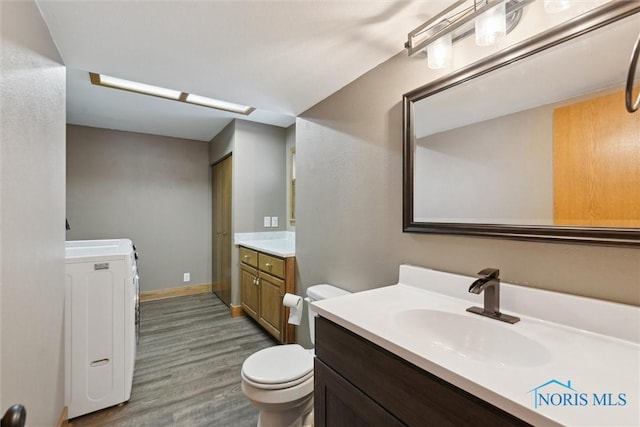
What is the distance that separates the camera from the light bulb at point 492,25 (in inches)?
38.9

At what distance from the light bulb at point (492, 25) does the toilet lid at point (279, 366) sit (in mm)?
1638

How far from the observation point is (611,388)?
601 millimetres

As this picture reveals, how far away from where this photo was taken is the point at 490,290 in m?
1.02

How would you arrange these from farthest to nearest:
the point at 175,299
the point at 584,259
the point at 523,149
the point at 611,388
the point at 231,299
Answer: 1. the point at 175,299
2. the point at 231,299
3. the point at 523,149
4. the point at 584,259
5. the point at 611,388

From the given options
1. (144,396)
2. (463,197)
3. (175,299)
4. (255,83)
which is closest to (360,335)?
(463,197)

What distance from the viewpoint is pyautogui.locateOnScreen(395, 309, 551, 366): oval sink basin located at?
2.80ft

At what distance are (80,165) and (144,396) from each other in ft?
9.84

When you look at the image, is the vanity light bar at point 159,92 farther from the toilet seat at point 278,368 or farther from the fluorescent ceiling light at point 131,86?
the toilet seat at point 278,368

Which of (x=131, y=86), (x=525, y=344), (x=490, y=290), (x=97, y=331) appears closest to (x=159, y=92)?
(x=131, y=86)

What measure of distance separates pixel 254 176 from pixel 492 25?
279 centimetres

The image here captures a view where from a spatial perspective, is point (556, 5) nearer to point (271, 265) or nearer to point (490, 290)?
point (490, 290)

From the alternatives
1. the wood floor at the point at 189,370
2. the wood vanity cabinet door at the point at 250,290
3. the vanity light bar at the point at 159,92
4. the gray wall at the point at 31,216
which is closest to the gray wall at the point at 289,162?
the vanity light bar at the point at 159,92

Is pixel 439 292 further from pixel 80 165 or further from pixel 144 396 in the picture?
pixel 80 165

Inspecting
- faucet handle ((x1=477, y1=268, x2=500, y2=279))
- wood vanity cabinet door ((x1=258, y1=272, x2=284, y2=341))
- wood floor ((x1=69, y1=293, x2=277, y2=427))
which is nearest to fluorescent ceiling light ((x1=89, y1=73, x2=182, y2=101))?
wood vanity cabinet door ((x1=258, y1=272, x2=284, y2=341))
